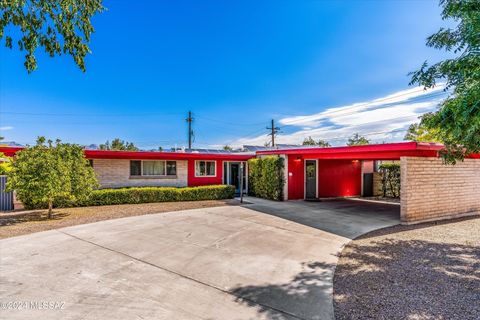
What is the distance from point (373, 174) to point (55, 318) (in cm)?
1801

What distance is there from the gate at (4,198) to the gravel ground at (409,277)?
40.6 feet

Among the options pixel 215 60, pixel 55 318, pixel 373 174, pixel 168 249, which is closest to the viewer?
pixel 55 318

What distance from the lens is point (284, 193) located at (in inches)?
547

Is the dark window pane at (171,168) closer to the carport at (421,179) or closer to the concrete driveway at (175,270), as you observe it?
the carport at (421,179)

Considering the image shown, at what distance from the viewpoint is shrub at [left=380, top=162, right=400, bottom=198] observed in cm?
1639

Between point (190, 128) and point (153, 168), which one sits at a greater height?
point (190, 128)

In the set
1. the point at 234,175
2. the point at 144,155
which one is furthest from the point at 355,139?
the point at 144,155

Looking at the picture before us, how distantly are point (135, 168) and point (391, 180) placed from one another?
14.8m

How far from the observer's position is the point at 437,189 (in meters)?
9.57

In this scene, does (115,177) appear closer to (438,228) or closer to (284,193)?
(284,193)

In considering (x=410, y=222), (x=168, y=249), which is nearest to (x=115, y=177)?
(x=168, y=249)

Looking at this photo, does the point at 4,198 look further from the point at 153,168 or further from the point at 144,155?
the point at 153,168

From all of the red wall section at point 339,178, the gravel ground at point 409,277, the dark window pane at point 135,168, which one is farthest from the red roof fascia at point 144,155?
the gravel ground at point 409,277

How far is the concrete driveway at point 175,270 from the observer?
3.41 m
